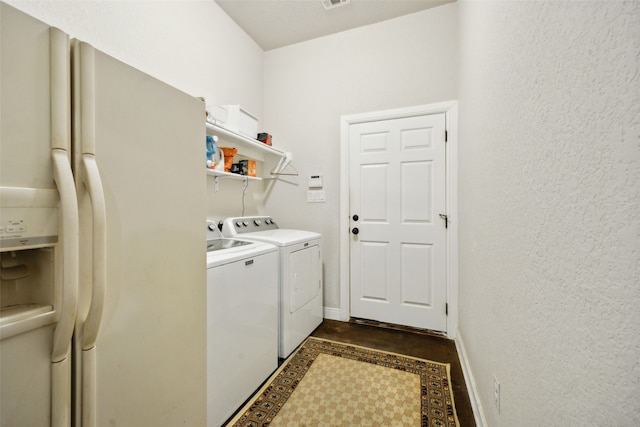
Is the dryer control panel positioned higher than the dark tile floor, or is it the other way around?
the dryer control panel

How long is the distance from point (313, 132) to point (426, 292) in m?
1.98

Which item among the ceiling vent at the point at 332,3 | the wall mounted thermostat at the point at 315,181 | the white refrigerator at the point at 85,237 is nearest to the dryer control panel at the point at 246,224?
the wall mounted thermostat at the point at 315,181

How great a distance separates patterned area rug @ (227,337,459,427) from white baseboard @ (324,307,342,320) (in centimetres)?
63

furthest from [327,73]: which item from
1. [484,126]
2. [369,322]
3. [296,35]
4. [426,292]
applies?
[369,322]

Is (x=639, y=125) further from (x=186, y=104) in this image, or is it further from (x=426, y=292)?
(x=426, y=292)

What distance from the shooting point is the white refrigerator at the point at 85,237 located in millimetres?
639

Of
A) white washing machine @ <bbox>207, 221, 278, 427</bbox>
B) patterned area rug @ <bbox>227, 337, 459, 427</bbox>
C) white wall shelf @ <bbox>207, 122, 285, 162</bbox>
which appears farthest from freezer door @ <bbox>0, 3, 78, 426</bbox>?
white wall shelf @ <bbox>207, 122, 285, 162</bbox>

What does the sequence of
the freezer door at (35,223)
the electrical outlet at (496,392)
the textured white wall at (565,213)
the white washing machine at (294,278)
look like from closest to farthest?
the textured white wall at (565,213), the freezer door at (35,223), the electrical outlet at (496,392), the white washing machine at (294,278)

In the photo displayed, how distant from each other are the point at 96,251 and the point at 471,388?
1.98m

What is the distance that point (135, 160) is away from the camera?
0.90 m

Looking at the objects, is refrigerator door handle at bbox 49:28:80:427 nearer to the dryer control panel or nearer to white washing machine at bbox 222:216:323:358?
white washing machine at bbox 222:216:323:358

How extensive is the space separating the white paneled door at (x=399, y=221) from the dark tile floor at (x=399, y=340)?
0.11m

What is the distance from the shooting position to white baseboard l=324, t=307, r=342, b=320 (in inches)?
108

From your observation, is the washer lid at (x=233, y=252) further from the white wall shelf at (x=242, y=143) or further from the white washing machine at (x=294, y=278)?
the white wall shelf at (x=242, y=143)
